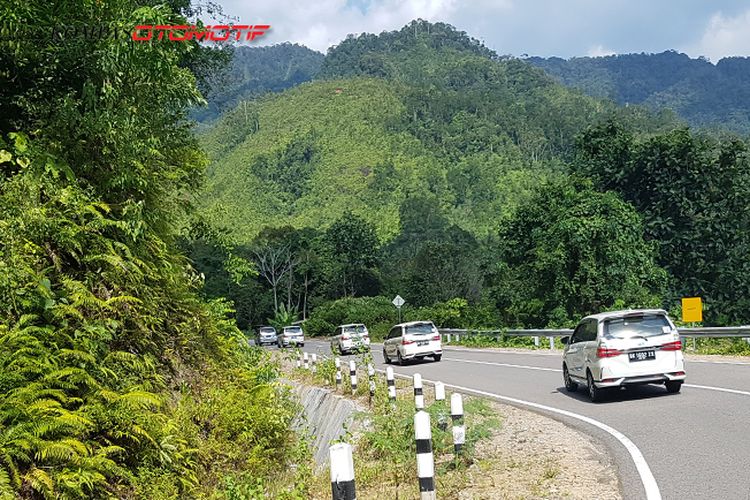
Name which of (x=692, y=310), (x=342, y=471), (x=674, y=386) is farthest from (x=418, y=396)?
(x=692, y=310)

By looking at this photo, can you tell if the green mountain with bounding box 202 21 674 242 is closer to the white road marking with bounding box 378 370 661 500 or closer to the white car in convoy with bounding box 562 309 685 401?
the white road marking with bounding box 378 370 661 500

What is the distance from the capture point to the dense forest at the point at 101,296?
7.36 meters

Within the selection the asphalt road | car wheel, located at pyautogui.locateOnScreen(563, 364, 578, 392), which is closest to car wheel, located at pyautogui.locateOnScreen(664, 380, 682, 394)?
the asphalt road

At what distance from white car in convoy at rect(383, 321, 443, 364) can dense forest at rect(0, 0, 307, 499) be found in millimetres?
16157

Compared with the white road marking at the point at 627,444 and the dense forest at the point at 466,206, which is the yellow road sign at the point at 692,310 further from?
the white road marking at the point at 627,444

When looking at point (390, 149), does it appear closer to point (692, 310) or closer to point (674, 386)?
point (692, 310)

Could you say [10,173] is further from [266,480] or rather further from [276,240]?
[276,240]

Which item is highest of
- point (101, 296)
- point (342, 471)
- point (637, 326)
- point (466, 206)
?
point (466, 206)

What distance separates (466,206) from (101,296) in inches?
4775

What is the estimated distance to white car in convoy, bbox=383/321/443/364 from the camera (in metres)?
28.2

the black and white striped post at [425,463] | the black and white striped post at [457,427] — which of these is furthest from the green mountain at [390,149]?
the black and white striped post at [425,463]

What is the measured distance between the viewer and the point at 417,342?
92.8ft

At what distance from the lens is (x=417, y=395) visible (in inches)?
453

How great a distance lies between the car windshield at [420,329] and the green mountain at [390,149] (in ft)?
291
